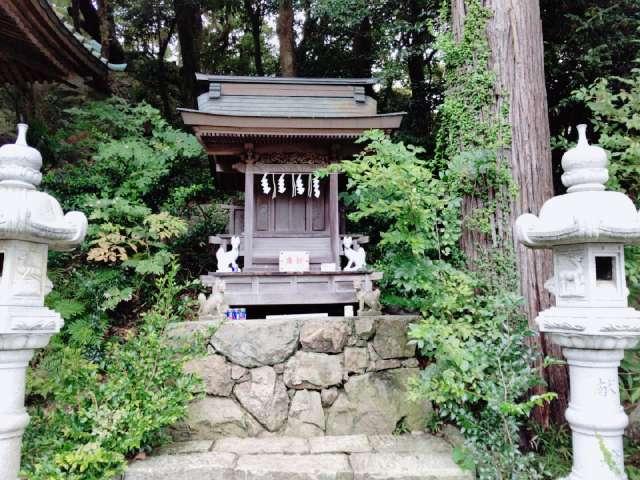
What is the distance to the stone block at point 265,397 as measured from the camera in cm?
369

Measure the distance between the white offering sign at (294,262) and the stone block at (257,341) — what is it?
1.27m

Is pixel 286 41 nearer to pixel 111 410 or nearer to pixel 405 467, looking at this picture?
pixel 111 410

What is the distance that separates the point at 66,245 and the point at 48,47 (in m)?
3.36

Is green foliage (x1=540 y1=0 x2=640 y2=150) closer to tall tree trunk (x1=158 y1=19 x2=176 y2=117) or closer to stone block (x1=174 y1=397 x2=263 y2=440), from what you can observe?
stone block (x1=174 y1=397 x2=263 y2=440)

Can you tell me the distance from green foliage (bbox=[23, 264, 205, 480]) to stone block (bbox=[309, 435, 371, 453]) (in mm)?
1182

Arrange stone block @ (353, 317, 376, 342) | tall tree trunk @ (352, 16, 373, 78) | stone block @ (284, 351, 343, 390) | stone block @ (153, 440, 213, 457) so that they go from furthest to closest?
tall tree trunk @ (352, 16, 373, 78), stone block @ (353, 317, 376, 342), stone block @ (284, 351, 343, 390), stone block @ (153, 440, 213, 457)

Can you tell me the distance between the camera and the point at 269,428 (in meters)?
3.66

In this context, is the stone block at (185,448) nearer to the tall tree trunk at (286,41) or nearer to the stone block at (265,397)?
the stone block at (265,397)

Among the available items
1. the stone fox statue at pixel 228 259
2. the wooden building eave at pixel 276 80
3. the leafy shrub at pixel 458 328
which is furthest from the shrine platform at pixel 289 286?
the wooden building eave at pixel 276 80

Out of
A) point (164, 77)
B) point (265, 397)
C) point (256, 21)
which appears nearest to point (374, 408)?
point (265, 397)

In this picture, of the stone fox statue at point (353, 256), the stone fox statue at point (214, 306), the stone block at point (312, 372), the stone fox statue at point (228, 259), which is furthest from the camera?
the stone fox statue at point (353, 256)

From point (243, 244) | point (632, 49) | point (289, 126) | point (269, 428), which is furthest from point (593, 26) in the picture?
point (269, 428)

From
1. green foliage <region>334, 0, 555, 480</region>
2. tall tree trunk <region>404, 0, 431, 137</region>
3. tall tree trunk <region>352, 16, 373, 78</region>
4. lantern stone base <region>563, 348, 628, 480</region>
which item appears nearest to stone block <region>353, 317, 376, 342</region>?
green foliage <region>334, 0, 555, 480</region>

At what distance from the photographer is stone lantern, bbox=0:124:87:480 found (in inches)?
92.5
